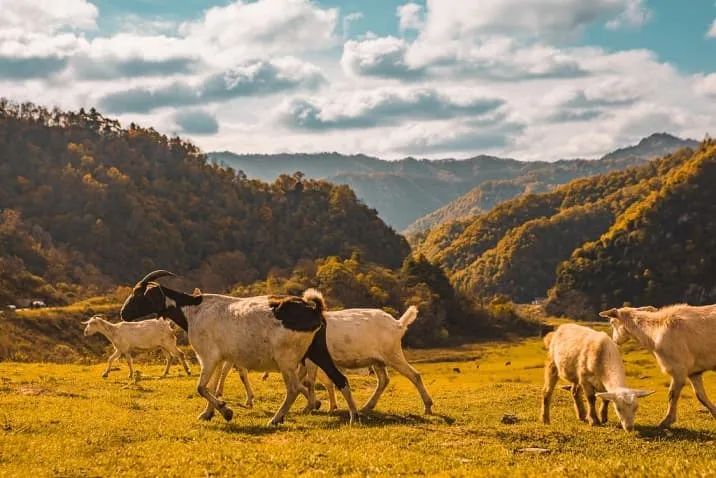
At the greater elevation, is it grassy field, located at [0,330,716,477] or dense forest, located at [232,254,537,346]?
grassy field, located at [0,330,716,477]

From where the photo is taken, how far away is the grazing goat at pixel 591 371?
56.5 feet

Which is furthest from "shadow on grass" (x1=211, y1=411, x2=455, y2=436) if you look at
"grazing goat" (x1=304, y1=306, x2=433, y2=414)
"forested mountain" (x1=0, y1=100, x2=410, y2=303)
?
"forested mountain" (x1=0, y1=100, x2=410, y2=303)

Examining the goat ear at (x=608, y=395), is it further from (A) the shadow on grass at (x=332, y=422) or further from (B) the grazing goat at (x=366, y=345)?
(B) the grazing goat at (x=366, y=345)

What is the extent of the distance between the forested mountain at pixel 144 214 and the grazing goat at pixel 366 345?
118m

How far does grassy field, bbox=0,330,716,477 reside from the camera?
1223 cm

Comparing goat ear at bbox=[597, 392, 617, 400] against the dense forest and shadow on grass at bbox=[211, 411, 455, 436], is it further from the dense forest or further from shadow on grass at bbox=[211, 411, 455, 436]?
the dense forest

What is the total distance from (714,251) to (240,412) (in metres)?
194

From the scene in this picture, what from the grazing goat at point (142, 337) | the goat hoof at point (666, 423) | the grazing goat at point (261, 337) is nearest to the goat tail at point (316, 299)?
the grazing goat at point (261, 337)

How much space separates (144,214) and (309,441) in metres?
160

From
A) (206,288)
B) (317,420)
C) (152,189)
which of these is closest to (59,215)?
(152,189)

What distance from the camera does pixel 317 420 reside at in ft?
61.3

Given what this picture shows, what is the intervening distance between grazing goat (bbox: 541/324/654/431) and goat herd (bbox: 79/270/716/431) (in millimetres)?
27

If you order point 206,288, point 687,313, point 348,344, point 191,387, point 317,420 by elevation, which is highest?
point 687,313

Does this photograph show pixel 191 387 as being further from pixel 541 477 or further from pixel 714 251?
pixel 714 251
